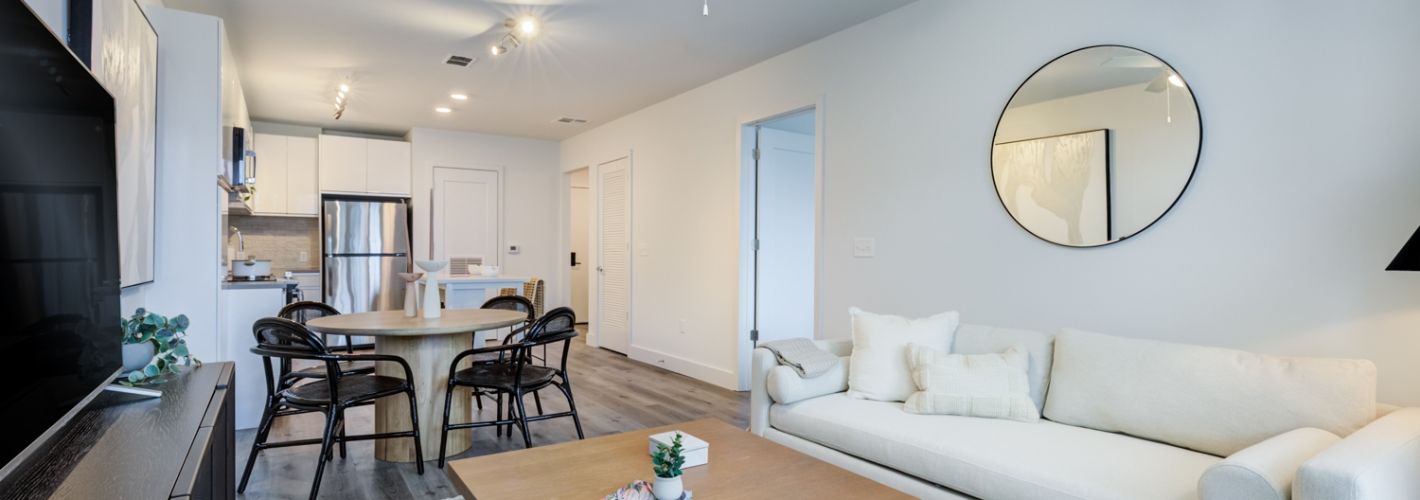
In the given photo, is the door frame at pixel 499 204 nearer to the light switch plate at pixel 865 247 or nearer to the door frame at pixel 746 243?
the door frame at pixel 746 243

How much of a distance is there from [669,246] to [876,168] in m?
2.37

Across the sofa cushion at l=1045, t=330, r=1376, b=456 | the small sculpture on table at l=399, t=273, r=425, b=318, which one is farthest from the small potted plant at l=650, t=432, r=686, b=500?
the small sculpture on table at l=399, t=273, r=425, b=318

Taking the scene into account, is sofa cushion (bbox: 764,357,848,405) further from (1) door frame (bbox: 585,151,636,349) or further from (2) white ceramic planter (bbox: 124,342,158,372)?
(1) door frame (bbox: 585,151,636,349)

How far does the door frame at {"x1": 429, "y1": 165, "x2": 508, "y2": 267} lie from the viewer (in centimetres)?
711

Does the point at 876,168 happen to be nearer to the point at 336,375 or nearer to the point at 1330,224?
the point at 1330,224

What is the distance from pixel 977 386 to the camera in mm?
2385

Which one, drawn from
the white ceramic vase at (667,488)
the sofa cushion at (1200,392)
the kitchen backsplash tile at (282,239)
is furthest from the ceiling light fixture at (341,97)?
the sofa cushion at (1200,392)

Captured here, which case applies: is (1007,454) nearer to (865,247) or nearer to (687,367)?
(865,247)

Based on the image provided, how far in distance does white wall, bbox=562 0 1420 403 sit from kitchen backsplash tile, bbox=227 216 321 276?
5145 mm

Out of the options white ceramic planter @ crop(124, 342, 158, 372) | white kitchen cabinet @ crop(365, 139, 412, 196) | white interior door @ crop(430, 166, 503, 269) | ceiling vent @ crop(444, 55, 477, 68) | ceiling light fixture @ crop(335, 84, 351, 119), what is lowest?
white ceramic planter @ crop(124, 342, 158, 372)

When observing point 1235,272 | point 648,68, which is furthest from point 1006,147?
point 648,68

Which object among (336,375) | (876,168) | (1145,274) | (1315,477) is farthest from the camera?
(876,168)

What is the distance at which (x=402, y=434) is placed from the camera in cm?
297

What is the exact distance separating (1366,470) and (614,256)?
18.9 ft
